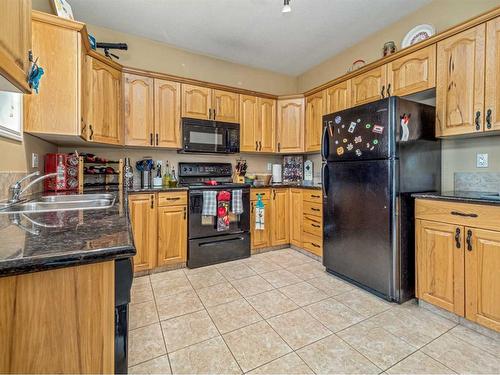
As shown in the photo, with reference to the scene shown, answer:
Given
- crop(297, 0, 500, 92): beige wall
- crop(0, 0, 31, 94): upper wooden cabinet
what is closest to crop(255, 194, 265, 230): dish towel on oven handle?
crop(297, 0, 500, 92): beige wall

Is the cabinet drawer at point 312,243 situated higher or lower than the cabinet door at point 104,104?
lower

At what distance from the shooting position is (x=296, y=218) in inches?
132

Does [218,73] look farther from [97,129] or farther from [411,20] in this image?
[411,20]

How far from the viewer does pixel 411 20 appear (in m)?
2.56

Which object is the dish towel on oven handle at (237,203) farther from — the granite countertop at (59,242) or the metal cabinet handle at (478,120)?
the metal cabinet handle at (478,120)

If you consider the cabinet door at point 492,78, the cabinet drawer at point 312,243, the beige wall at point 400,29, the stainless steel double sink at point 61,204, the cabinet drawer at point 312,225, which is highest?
the beige wall at point 400,29

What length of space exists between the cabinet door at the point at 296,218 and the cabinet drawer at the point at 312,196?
0.10m

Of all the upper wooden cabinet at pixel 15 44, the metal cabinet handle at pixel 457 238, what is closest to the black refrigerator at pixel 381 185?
the metal cabinet handle at pixel 457 238

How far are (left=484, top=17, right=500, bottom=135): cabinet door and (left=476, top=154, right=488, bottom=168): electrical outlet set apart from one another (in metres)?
0.38

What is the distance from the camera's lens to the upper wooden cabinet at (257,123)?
342 centimetres

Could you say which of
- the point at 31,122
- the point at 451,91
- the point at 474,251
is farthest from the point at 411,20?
the point at 31,122

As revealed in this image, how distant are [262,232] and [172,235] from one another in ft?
3.90

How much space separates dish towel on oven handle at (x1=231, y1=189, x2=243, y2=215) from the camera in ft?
9.77

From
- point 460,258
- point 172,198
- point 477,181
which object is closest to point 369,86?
point 477,181
